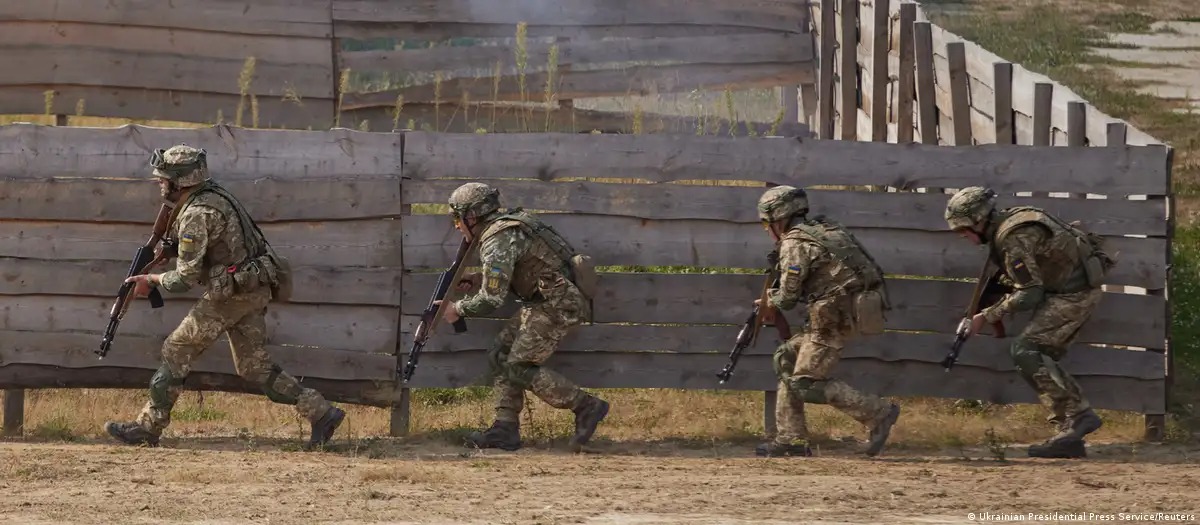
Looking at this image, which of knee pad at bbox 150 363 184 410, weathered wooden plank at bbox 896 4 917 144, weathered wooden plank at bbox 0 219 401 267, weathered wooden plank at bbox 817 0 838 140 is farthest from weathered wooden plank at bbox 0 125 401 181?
weathered wooden plank at bbox 817 0 838 140

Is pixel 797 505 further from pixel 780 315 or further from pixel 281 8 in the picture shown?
pixel 281 8

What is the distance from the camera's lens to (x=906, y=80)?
40.7 ft

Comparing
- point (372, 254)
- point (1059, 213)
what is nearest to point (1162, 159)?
point (1059, 213)

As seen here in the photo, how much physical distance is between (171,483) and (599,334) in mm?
2785

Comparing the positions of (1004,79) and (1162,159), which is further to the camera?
(1004,79)

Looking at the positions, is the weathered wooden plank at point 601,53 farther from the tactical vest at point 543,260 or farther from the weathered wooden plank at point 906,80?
the tactical vest at point 543,260

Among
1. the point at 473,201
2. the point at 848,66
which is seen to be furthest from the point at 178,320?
the point at 848,66

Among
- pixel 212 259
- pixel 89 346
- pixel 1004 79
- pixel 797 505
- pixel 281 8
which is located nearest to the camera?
pixel 797 505

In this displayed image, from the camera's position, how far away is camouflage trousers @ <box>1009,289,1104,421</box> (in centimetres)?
884

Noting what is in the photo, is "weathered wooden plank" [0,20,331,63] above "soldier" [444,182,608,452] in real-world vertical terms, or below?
above

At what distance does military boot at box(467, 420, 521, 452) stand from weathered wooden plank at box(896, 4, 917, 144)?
4.72 metres

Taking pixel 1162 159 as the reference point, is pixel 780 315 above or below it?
below

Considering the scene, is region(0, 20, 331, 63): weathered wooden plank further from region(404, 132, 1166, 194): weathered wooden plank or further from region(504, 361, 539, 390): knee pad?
region(504, 361, 539, 390): knee pad

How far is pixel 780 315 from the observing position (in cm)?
905
